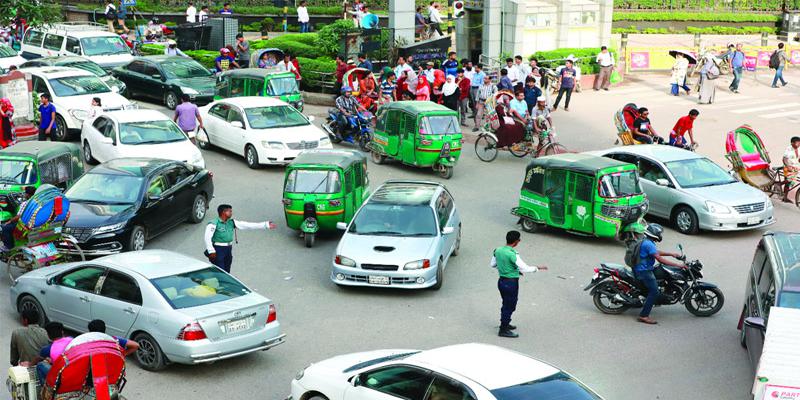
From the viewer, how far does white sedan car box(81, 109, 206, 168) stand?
861 inches

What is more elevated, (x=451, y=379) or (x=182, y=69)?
(x=182, y=69)

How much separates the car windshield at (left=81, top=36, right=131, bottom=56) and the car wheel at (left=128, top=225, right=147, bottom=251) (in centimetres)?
1839

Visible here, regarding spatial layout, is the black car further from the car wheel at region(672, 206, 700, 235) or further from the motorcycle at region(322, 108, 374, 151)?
the car wheel at region(672, 206, 700, 235)

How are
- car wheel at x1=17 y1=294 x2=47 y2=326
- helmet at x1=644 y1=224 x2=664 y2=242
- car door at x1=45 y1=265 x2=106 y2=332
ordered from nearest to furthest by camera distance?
car door at x1=45 y1=265 x2=106 y2=332 < car wheel at x1=17 y1=294 x2=47 y2=326 < helmet at x1=644 y1=224 x2=664 y2=242

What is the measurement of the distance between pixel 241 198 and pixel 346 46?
13.5 metres

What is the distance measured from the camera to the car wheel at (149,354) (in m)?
12.3

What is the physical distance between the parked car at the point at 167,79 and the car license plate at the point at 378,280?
15.3m

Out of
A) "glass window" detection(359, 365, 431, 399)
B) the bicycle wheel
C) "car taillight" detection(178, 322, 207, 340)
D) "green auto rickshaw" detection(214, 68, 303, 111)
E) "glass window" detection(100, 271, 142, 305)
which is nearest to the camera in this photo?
"glass window" detection(359, 365, 431, 399)

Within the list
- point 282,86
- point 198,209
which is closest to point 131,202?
point 198,209

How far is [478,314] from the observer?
15.3 meters

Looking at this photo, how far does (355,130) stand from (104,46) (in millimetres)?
12822

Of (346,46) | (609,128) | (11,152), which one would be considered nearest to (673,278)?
Result: (11,152)

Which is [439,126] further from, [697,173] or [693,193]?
[693,193]

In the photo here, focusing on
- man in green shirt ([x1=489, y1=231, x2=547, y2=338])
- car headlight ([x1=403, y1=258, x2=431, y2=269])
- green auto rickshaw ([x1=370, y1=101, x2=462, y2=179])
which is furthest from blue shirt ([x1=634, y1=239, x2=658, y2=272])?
green auto rickshaw ([x1=370, y1=101, x2=462, y2=179])
